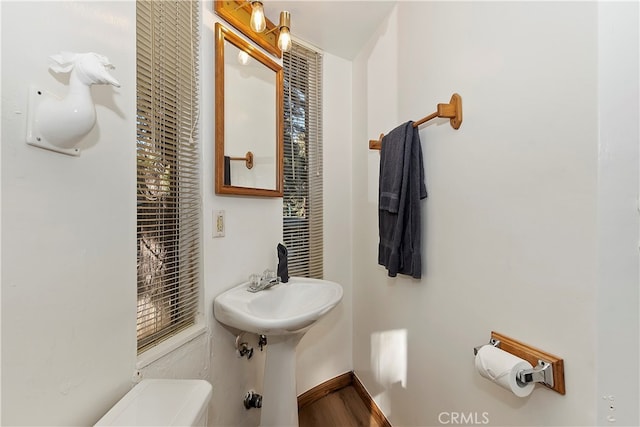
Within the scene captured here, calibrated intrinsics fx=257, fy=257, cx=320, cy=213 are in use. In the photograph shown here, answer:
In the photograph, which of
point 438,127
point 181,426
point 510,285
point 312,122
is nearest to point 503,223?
point 510,285

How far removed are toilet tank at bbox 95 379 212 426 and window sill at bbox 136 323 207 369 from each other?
71 millimetres

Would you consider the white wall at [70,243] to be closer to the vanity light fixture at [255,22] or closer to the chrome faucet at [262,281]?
the chrome faucet at [262,281]

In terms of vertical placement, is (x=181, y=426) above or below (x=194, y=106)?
below

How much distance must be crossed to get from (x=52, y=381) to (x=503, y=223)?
124 centimetres

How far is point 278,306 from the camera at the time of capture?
1.27 m

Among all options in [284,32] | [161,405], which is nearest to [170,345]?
[161,405]

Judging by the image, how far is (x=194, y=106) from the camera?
1.10 m

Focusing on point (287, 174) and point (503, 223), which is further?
point (287, 174)

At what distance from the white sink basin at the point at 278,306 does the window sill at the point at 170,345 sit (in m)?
0.09

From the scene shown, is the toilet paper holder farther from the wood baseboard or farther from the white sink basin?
the wood baseboard

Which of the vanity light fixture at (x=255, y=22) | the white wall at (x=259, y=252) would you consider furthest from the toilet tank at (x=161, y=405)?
the vanity light fixture at (x=255, y=22)

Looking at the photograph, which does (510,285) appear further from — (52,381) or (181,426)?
(52,381)

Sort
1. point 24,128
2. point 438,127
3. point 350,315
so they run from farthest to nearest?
point 350,315
point 438,127
point 24,128

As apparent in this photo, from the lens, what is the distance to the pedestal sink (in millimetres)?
1064
